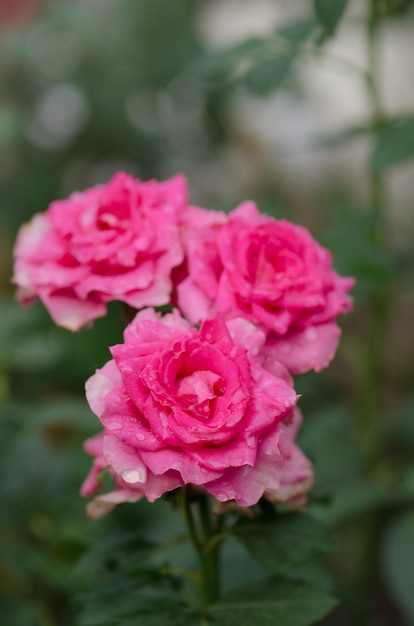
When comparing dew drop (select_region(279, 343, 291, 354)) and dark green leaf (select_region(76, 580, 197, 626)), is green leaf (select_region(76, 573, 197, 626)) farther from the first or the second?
dew drop (select_region(279, 343, 291, 354))

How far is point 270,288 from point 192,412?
14 cm

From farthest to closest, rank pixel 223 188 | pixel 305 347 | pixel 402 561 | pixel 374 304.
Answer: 1. pixel 223 188
2. pixel 374 304
3. pixel 402 561
4. pixel 305 347

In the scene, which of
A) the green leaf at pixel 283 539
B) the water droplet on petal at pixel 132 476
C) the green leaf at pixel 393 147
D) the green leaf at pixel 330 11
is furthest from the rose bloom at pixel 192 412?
the green leaf at pixel 393 147

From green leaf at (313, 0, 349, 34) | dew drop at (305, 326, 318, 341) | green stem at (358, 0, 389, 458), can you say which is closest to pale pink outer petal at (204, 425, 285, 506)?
dew drop at (305, 326, 318, 341)

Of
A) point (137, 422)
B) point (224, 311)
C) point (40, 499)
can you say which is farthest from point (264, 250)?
point (40, 499)

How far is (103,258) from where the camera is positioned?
2.13 ft

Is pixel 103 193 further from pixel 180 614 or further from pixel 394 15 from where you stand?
pixel 394 15

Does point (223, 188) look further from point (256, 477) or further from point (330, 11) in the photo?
point (256, 477)

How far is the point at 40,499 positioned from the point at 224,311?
0.67 meters

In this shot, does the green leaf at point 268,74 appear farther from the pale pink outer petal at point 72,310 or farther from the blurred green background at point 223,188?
the pale pink outer petal at point 72,310

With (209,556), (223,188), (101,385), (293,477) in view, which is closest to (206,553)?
(209,556)

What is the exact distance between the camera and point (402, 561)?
41.4 inches

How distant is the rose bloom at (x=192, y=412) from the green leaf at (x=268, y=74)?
51 cm

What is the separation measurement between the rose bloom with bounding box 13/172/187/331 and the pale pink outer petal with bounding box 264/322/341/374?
0.10 metres
